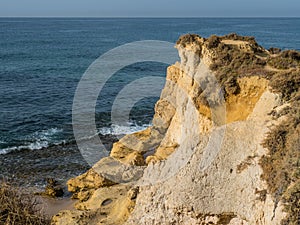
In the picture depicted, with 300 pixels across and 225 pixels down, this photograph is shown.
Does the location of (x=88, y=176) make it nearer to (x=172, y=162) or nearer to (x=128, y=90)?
(x=172, y=162)

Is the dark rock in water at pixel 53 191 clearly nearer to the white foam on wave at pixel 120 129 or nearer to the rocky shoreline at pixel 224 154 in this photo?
the rocky shoreline at pixel 224 154

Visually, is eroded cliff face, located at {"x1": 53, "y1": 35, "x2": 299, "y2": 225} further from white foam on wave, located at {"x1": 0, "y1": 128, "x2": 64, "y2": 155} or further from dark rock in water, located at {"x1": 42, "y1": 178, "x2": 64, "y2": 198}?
white foam on wave, located at {"x1": 0, "y1": 128, "x2": 64, "y2": 155}

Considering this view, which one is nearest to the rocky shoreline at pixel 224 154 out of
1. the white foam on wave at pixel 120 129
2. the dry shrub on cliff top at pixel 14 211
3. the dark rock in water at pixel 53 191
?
the dark rock in water at pixel 53 191

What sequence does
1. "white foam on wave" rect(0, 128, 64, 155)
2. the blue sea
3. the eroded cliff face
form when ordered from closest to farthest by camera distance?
the eroded cliff face
"white foam on wave" rect(0, 128, 64, 155)
the blue sea

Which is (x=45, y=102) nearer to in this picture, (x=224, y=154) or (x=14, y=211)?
(x=14, y=211)

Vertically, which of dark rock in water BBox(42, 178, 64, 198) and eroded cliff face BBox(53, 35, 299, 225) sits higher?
eroded cliff face BBox(53, 35, 299, 225)

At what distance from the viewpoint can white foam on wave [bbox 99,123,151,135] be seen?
3291cm

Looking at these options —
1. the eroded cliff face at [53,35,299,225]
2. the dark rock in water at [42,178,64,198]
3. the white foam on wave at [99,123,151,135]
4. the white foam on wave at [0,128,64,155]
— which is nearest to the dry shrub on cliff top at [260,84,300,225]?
the eroded cliff face at [53,35,299,225]

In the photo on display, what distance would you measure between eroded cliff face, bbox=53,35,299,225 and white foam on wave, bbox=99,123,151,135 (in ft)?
31.7

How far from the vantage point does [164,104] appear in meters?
27.3

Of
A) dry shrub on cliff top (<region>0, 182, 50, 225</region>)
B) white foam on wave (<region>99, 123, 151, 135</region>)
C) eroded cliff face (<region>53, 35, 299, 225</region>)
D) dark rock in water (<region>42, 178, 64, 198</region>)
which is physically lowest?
dark rock in water (<region>42, 178, 64, 198</region>)

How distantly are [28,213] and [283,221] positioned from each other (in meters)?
10.2

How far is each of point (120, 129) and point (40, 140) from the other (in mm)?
7568

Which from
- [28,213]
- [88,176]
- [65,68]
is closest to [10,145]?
[88,176]
